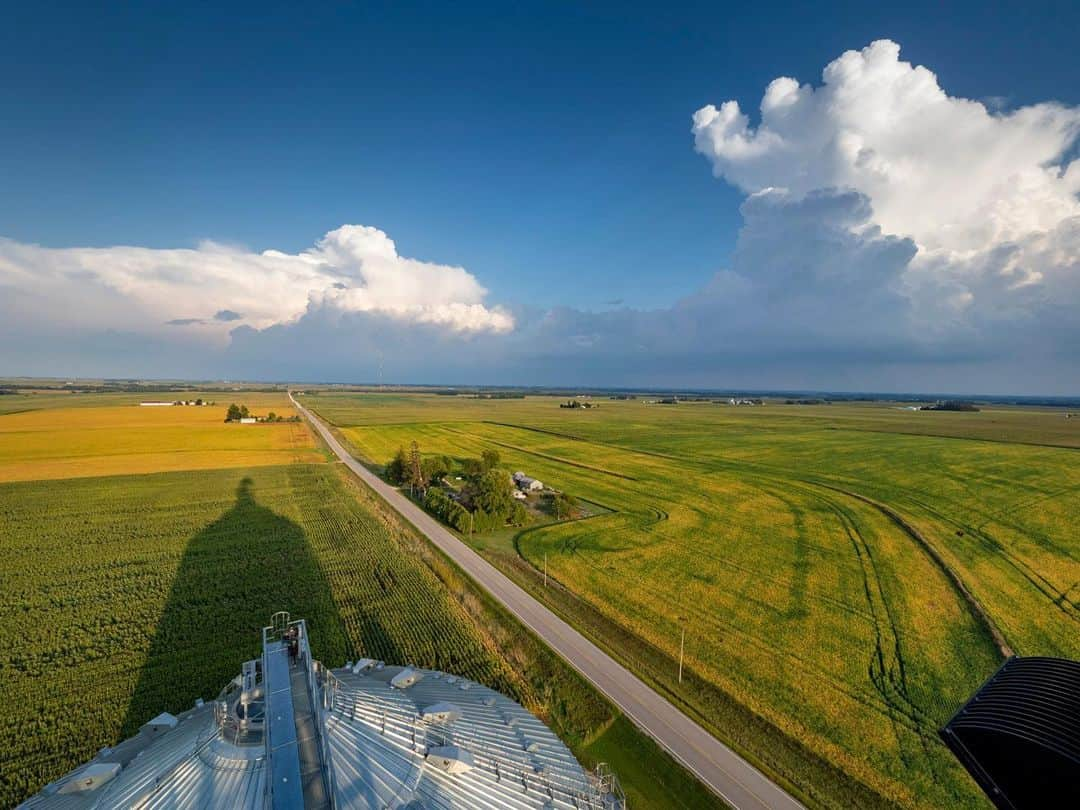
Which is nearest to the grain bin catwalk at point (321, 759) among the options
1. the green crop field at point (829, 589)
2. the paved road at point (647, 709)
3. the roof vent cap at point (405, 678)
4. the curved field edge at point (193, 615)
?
the roof vent cap at point (405, 678)

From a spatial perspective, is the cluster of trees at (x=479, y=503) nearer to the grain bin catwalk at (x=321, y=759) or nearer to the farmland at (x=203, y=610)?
the farmland at (x=203, y=610)

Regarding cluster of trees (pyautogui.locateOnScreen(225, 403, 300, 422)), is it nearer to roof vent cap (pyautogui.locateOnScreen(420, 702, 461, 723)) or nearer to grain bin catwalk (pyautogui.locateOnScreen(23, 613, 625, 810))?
grain bin catwalk (pyautogui.locateOnScreen(23, 613, 625, 810))

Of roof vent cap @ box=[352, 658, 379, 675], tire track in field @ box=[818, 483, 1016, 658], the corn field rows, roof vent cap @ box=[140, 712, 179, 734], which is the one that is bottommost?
the corn field rows

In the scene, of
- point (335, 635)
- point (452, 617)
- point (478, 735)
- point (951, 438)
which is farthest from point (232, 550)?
point (951, 438)

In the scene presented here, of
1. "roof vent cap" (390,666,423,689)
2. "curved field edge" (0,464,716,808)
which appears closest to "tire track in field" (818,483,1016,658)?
"curved field edge" (0,464,716,808)

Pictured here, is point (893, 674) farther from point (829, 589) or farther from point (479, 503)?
point (479, 503)
